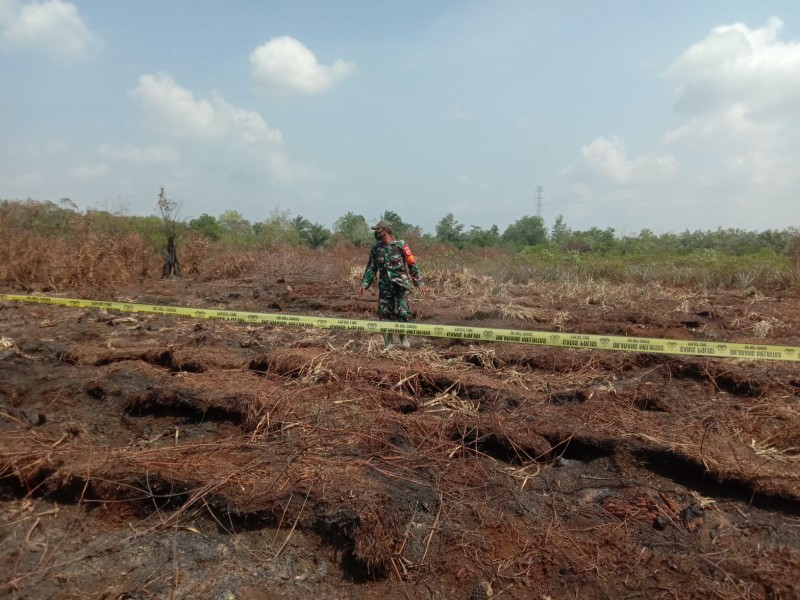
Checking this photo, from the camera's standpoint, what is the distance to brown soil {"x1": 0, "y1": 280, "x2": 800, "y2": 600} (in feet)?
10.0

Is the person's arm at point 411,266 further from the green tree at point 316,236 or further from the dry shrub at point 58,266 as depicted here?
the green tree at point 316,236

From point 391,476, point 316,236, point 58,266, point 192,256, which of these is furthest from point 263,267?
point 391,476

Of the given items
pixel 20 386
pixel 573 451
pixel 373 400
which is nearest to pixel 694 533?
pixel 573 451

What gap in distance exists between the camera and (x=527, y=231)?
3600 cm

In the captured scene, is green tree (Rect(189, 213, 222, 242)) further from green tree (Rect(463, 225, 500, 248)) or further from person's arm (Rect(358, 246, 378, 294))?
A: person's arm (Rect(358, 246, 378, 294))

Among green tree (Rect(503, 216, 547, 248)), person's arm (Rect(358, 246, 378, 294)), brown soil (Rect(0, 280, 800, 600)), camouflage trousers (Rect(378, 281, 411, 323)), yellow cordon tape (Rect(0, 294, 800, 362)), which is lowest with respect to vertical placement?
brown soil (Rect(0, 280, 800, 600))

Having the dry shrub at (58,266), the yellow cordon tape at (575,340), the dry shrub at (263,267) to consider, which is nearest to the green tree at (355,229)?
the dry shrub at (263,267)

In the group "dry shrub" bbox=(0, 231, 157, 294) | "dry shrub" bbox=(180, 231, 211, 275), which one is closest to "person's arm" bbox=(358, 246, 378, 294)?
"dry shrub" bbox=(0, 231, 157, 294)

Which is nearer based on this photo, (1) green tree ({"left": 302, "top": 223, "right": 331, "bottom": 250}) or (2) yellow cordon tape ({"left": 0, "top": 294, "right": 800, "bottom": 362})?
(2) yellow cordon tape ({"left": 0, "top": 294, "right": 800, "bottom": 362})

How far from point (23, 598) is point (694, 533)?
3.77 metres

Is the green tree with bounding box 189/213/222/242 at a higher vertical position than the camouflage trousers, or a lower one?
higher

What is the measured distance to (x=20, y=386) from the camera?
5348 mm

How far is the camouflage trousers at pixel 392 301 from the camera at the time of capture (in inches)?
296

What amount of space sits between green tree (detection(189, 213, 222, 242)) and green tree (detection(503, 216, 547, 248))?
1762cm
